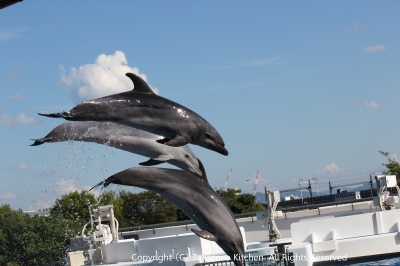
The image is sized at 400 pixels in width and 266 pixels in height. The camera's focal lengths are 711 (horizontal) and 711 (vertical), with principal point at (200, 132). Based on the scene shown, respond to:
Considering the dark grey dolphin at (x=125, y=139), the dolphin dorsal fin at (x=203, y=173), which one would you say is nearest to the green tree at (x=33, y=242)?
the dolphin dorsal fin at (x=203, y=173)

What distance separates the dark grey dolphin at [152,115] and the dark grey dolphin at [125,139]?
86 centimetres

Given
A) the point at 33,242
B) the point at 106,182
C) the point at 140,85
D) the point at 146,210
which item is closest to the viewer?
the point at 140,85

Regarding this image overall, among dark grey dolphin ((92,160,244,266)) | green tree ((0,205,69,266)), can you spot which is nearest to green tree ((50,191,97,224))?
green tree ((0,205,69,266))

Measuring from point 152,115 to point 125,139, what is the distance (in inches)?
66.2

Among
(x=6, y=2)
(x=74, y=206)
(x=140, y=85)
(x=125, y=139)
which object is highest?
(x=6, y=2)

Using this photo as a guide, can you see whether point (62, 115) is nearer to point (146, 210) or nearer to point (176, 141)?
point (176, 141)

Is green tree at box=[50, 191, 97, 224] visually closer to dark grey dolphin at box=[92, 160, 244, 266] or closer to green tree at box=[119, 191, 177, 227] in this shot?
green tree at box=[119, 191, 177, 227]

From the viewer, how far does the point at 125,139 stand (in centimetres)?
1024

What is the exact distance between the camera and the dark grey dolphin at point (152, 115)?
8.41m

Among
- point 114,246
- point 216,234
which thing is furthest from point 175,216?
point 216,234

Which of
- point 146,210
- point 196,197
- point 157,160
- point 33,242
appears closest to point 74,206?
point 146,210

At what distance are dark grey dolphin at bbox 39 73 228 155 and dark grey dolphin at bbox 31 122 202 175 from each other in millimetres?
858

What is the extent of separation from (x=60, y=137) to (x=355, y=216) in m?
11.5

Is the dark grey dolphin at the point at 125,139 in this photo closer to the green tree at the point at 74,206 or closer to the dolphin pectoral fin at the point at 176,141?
the dolphin pectoral fin at the point at 176,141
